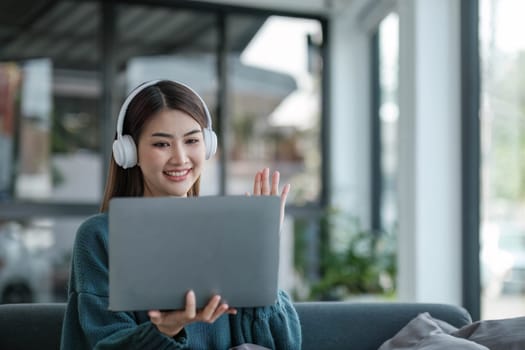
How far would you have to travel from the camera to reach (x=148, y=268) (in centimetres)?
121

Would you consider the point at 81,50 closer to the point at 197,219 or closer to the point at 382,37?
the point at 382,37

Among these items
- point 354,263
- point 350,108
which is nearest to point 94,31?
point 350,108

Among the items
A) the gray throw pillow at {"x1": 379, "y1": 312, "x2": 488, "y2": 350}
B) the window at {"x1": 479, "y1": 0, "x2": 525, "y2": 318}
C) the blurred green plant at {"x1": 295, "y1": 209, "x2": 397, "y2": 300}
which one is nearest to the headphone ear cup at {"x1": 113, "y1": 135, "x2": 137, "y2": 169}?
the gray throw pillow at {"x1": 379, "y1": 312, "x2": 488, "y2": 350}

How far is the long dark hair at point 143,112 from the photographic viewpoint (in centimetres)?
151

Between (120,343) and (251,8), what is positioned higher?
(251,8)

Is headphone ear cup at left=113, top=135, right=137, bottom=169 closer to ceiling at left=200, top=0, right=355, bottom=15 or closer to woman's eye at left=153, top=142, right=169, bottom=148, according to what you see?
woman's eye at left=153, top=142, right=169, bottom=148

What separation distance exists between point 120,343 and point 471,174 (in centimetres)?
252

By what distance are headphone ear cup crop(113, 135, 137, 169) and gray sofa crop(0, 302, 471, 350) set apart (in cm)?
53

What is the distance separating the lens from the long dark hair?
4.96ft

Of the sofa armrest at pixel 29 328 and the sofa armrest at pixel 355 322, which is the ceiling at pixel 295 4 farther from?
the sofa armrest at pixel 29 328

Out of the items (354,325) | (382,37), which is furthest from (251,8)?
(354,325)

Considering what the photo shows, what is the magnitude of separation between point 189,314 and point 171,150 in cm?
44

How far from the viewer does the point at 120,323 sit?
1.45 metres

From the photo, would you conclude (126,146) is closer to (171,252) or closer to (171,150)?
(171,150)
